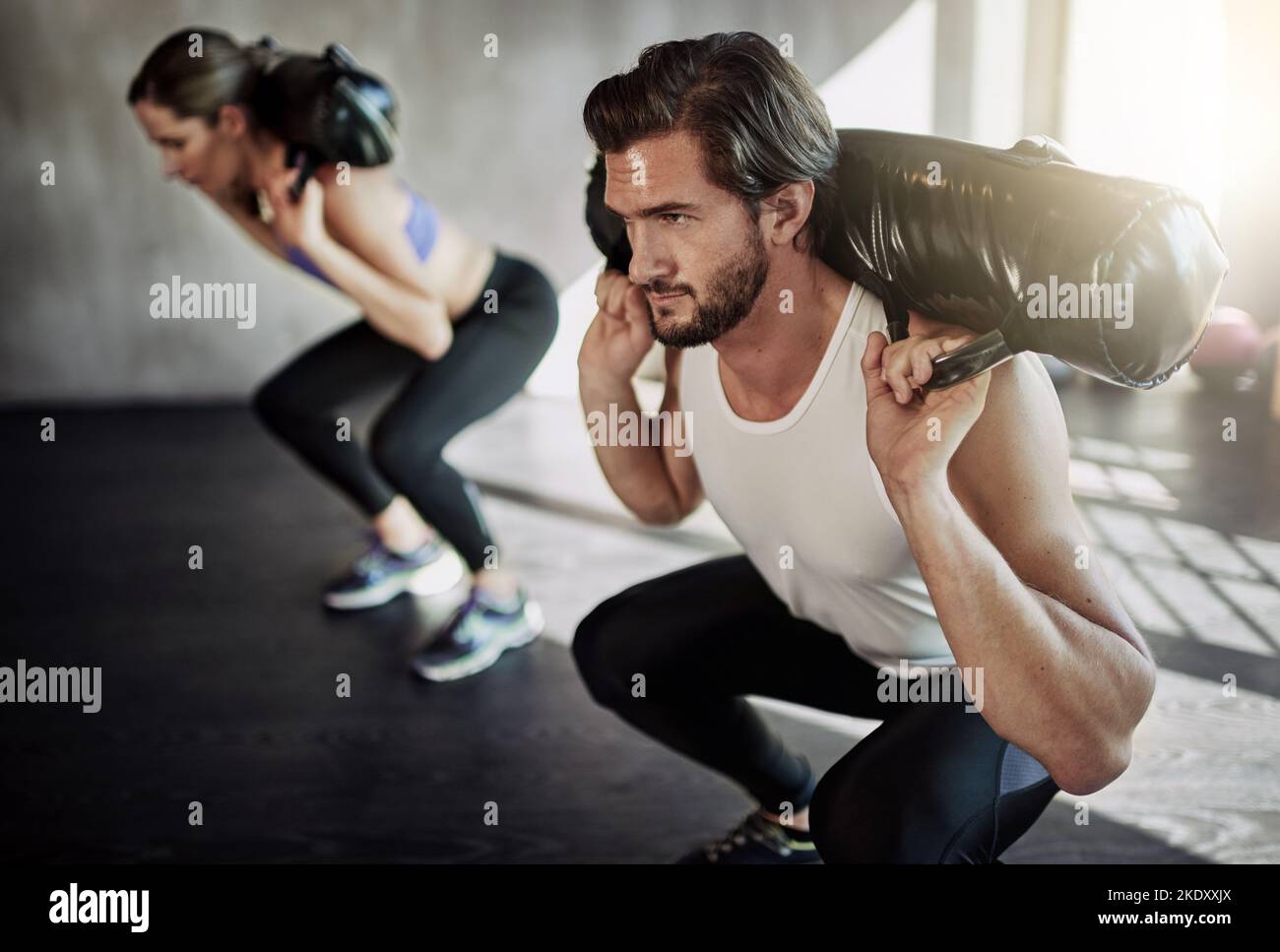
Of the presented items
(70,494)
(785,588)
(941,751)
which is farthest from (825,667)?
(70,494)

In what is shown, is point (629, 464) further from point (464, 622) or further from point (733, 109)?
point (464, 622)

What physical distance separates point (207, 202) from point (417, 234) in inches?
115

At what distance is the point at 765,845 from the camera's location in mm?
1595

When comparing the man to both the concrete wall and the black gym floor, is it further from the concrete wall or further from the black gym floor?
the concrete wall

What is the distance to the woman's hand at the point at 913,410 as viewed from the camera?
3.42 ft

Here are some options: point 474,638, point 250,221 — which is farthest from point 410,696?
point 250,221

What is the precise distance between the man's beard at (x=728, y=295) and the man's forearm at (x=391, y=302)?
1072mm

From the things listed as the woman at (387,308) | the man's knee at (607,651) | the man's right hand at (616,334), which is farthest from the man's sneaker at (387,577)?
the man's right hand at (616,334)

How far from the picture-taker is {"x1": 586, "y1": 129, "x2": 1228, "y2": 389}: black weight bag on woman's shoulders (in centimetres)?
98

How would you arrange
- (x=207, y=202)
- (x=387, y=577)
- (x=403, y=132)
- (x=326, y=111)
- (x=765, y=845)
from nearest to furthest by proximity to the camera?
(x=765, y=845) < (x=326, y=111) < (x=387, y=577) < (x=207, y=202) < (x=403, y=132)

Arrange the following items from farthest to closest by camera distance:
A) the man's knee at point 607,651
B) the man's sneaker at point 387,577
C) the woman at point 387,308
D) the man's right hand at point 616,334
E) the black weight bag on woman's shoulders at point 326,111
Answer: the man's sneaker at point 387,577, the woman at point 387,308, the black weight bag on woman's shoulders at point 326,111, the man's knee at point 607,651, the man's right hand at point 616,334

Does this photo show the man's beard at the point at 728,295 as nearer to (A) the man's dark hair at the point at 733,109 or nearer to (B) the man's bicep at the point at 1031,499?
(A) the man's dark hair at the point at 733,109

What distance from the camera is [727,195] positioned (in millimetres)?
1206

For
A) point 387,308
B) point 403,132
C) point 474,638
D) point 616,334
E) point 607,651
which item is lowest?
point 474,638
